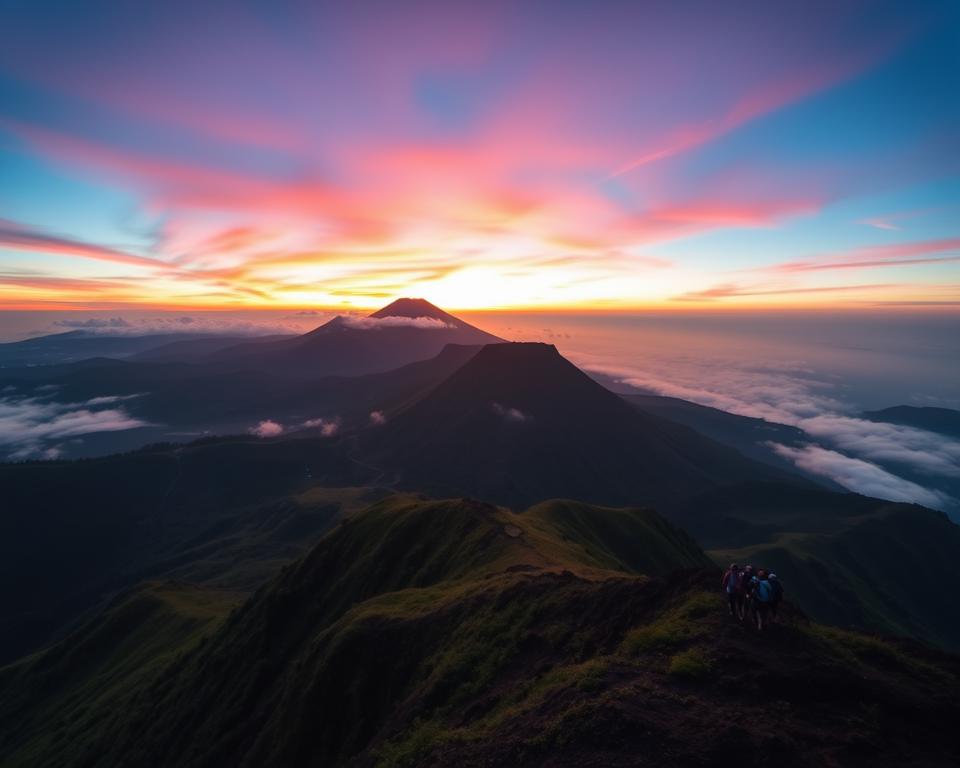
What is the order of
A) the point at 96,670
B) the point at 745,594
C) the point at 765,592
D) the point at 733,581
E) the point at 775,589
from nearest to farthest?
the point at 765,592, the point at 775,589, the point at 745,594, the point at 733,581, the point at 96,670

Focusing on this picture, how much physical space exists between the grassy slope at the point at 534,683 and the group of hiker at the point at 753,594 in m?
0.85

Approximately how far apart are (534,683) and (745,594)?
11.8 meters

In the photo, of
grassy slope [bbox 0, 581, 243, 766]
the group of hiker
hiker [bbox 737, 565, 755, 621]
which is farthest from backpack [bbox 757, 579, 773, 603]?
grassy slope [bbox 0, 581, 243, 766]

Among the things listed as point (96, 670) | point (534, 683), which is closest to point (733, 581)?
point (534, 683)

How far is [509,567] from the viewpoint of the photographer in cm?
5216

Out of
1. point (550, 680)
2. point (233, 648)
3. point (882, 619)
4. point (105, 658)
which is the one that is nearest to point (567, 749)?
point (550, 680)

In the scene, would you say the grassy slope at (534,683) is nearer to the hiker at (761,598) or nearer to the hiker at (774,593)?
the hiker at (761,598)

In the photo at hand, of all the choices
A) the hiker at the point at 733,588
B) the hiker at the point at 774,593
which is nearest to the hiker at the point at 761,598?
the hiker at the point at 774,593

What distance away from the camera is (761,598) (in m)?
21.7

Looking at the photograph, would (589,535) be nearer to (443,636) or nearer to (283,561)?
(443,636)

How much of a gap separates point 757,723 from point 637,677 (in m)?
4.85

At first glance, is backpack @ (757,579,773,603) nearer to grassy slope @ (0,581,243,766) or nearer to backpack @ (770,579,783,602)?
backpack @ (770,579,783,602)

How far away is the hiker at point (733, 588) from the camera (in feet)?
75.4

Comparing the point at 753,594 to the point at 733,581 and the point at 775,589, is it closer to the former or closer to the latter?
the point at 775,589
